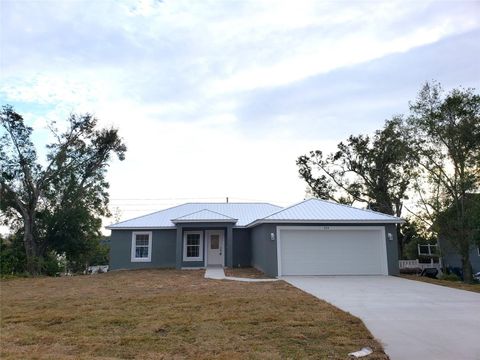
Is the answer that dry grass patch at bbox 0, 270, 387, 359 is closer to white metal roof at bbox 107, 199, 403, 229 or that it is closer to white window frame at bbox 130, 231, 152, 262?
white metal roof at bbox 107, 199, 403, 229

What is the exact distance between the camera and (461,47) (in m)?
12.8

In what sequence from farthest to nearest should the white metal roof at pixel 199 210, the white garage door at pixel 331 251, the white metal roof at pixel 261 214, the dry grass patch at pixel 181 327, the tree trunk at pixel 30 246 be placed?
the tree trunk at pixel 30 246, the white metal roof at pixel 199 210, the white metal roof at pixel 261 214, the white garage door at pixel 331 251, the dry grass patch at pixel 181 327

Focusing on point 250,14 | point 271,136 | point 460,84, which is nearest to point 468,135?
point 460,84

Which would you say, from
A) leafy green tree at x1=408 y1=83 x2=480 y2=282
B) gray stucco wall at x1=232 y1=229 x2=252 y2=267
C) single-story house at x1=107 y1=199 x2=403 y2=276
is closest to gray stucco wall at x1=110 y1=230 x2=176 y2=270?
single-story house at x1=107 y1=199 x2=403 y2=276

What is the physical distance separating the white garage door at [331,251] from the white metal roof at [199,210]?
18.7 feet

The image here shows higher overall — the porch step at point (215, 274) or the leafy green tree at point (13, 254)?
the leafy green tree at point (13, 254)

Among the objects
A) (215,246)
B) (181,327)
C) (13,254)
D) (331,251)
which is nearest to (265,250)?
(331,251)

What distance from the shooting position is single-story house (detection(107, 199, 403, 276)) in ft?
50.1

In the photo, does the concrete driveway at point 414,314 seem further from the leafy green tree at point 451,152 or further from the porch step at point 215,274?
the leafy green tree at point 451,152

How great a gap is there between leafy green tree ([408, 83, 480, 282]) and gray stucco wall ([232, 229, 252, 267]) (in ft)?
30.7

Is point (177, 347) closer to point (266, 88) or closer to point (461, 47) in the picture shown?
point (266, 88)

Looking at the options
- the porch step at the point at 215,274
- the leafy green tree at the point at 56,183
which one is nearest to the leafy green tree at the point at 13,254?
the leafy green tree at the point at 56,183

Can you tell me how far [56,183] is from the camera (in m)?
25.5

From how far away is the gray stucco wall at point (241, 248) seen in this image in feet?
67.9
